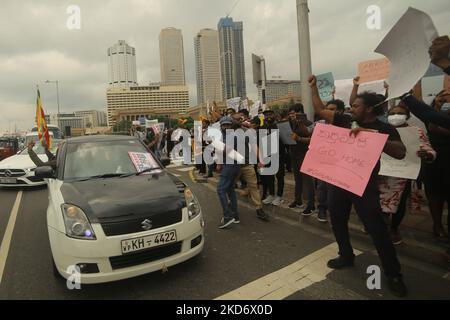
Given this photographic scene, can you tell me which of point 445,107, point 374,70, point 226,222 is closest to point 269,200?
point 226,222

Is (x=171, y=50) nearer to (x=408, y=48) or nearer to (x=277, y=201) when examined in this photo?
(x=277, y=201)

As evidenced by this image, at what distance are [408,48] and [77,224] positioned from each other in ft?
10.9

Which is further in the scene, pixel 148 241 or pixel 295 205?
pixel 295 205

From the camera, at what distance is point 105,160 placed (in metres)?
4.42

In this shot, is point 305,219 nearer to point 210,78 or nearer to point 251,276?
point 251,276

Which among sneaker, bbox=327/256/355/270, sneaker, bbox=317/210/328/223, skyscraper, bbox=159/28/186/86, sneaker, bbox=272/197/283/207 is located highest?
skyscraper, bbox=159/28/186/86

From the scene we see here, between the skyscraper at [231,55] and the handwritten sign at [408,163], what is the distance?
403 inches

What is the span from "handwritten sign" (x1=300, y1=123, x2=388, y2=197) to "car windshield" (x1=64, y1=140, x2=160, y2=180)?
2254 mm

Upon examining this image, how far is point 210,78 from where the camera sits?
59.9 feet

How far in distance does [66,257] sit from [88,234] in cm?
31

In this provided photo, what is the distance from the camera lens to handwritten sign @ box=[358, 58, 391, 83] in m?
6.30

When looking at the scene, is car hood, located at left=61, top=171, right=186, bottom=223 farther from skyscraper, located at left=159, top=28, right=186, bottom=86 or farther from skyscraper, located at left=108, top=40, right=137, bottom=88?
skyscraper, located at left=159, top=28, right=186, bottom=86

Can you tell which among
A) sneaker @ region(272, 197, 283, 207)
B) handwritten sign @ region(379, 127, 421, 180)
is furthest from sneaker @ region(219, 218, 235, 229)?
handwritten sign @ region(379, 127, 421, 180)
